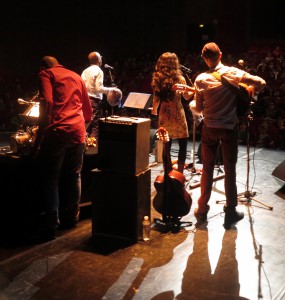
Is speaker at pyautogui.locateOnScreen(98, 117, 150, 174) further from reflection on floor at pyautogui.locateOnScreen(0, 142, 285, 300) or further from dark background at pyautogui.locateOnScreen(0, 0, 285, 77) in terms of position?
dark background at pyautogui.locateOnScreen(0, 0, 285, 77)

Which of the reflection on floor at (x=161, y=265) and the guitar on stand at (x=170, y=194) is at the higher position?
the guitar on stand at (x=170, y=194)

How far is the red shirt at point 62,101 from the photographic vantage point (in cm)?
323

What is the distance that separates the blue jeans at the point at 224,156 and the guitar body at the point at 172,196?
0.89 feet

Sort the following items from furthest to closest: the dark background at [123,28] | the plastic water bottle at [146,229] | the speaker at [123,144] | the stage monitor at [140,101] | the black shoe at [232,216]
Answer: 1. the dark background at [123,28]
2. the stage monitor at [140,101]
3. the black shoe at [232,216]
4. the plastic water bottle at [146,229]
5. the speaker at [123,144]

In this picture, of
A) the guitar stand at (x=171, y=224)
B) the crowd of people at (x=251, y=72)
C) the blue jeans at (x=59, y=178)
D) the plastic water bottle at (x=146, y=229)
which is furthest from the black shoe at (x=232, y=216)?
the crowd of people at (x=251, y=72)

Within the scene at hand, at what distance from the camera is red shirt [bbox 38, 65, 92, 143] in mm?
3234

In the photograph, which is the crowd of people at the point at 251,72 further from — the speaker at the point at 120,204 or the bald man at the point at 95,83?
the speaker at the point at 120,204

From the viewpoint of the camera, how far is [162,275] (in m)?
2.84

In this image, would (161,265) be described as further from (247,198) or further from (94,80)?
(94,80)

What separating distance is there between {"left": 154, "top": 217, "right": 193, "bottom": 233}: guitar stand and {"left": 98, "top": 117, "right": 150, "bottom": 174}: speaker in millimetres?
572

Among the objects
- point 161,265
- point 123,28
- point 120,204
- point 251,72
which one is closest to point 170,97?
point 120,204

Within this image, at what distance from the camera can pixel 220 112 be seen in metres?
3.54

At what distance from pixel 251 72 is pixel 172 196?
181 inches

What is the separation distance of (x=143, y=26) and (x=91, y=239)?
10996 millimetres
